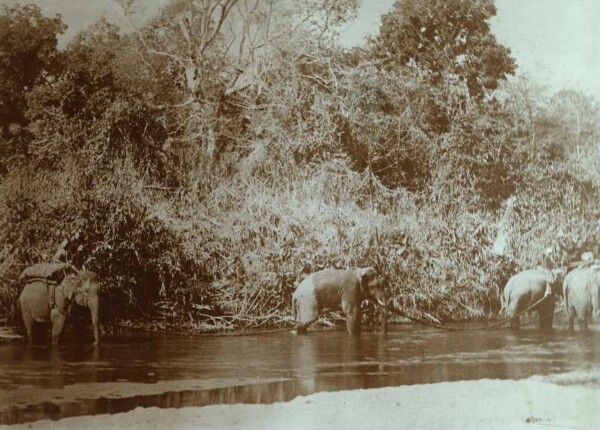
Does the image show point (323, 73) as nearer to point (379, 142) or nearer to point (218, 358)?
point (379, 142)

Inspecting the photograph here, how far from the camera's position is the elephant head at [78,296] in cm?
497

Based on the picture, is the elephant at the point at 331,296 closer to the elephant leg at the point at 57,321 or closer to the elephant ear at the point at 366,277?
the elephant ear at the point at 366,277

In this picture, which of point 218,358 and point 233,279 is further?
point 233,279

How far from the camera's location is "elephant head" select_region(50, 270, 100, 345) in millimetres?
4969

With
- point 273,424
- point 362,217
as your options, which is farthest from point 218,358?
point 362,217

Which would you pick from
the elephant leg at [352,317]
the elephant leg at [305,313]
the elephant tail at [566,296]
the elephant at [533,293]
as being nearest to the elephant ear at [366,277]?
the elephant leg at [352,317]

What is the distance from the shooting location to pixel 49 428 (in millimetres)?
4398

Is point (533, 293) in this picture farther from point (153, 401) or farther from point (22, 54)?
point (22, 54)

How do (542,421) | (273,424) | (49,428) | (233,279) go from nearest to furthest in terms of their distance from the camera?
(49,428) < (273,424) < (542,421) < (233,279)

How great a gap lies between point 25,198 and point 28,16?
111cm

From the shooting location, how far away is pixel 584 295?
5508 millimetres

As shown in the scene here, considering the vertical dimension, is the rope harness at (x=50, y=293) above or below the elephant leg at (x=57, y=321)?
above

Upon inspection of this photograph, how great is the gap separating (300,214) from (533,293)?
170cm

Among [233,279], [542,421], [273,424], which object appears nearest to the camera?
[273,424]
